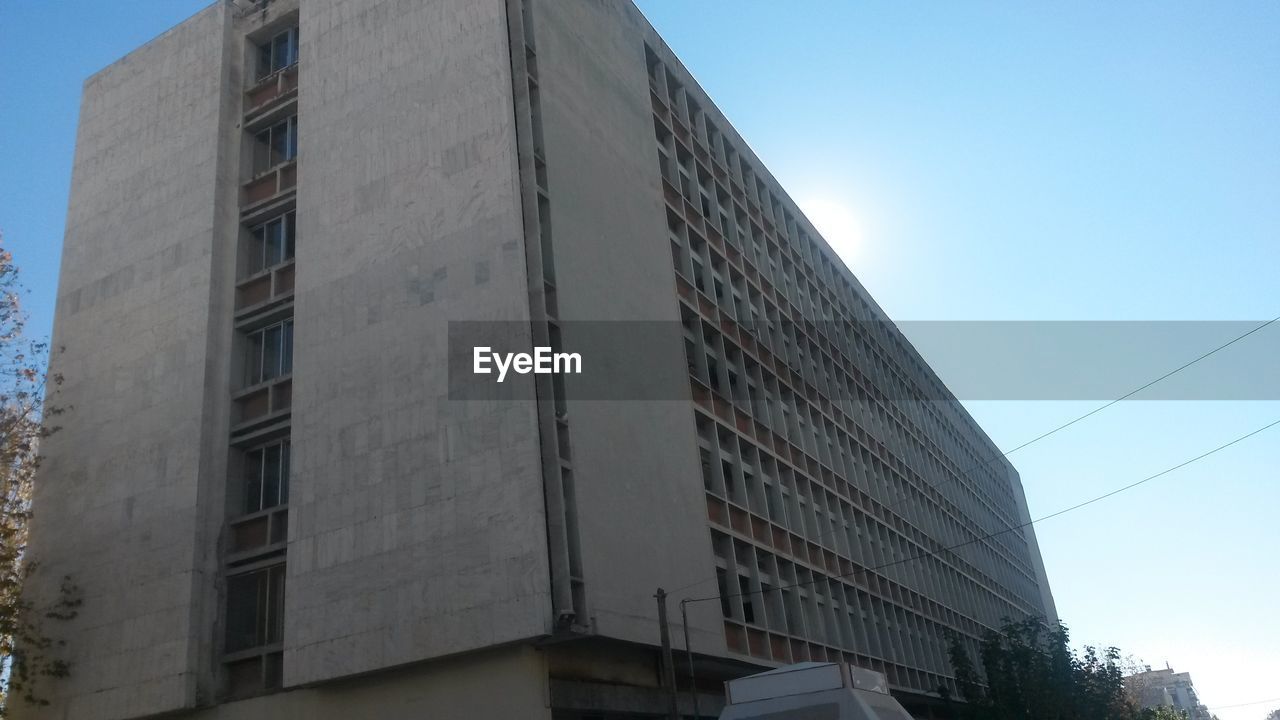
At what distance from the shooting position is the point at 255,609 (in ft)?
73.0

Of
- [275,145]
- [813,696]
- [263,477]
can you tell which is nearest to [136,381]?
[263,477]

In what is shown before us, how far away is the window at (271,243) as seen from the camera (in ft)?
84.8

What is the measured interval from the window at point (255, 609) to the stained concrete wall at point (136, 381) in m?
0.73

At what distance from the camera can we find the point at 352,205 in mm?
23922

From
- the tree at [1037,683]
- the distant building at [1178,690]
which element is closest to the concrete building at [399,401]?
the tree at [1037,683]

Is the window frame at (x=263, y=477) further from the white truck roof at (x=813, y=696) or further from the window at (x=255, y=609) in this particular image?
the white truck roof at (x=813, y=696)

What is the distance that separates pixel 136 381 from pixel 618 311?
11985 millimetres

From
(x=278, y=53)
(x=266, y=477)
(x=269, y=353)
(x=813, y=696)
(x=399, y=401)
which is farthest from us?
(x=278, y=53)

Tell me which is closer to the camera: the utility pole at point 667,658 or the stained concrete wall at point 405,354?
the utility pole at point 667,658

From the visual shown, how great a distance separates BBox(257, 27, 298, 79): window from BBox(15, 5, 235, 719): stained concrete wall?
4.07 feet

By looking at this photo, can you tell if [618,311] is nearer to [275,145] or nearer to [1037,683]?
[275,145]

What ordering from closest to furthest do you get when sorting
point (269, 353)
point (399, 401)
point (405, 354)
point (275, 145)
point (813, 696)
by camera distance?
point (813, 696) → point (399, 401) → point (405, 354) → point (269, 353) → point (275, 145)

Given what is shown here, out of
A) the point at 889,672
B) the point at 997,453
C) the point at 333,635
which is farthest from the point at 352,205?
the point at 997,453

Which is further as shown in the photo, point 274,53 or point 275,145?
point 274,53
